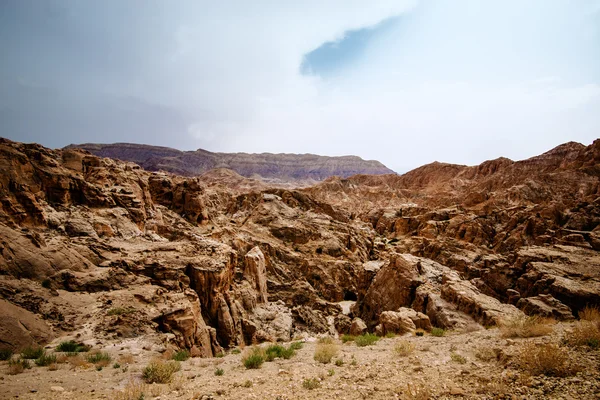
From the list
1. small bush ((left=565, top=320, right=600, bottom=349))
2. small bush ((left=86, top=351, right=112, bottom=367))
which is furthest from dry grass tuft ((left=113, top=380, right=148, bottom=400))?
small bush ((left=565, top=320, right=600, bottom=349))

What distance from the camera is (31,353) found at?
7164mm

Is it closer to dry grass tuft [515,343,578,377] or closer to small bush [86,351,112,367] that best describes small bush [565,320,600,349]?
dry grass tuft [515,343,578,377]

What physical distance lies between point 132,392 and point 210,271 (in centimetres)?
884

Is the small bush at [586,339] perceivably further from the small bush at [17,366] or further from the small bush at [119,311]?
the small bush at [119,311]

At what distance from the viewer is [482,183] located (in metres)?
66.6

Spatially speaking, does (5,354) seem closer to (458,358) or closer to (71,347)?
(71,347)

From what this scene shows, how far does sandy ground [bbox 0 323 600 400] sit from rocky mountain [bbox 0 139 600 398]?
397 mm

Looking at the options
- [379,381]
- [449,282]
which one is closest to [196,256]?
[379,381]

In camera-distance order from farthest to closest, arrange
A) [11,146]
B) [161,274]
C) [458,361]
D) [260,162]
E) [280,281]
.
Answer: [260,162], [280,281], [11,146], [161,274], [458,361]

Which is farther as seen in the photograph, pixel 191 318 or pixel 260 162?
pixel 260 162

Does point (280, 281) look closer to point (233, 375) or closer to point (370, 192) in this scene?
point (233, 375)

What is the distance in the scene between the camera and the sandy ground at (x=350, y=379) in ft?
14.7

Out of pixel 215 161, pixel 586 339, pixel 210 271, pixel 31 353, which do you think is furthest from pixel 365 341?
pixel 215 161

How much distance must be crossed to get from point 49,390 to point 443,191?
8382 cm
